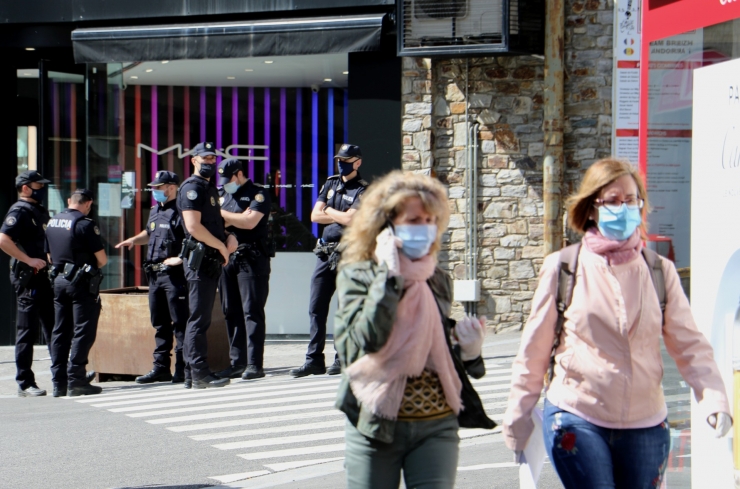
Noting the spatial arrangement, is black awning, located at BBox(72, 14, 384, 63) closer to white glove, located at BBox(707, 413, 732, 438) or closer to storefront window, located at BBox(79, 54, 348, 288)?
storefront window, located at BBox(79, 54, 348, 288)

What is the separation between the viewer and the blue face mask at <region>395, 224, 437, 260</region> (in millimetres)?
3521

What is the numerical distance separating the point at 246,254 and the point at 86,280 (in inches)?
57.4

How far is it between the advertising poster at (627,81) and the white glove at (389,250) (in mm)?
4314

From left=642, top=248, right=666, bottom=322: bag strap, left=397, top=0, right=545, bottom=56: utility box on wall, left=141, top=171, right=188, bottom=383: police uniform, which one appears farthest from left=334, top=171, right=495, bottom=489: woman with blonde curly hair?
left=397, top=0, right=545, bottom=56: utility box on wall

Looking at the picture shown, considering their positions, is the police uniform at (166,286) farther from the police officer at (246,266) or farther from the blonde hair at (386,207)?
the blonde hair at (386,207)

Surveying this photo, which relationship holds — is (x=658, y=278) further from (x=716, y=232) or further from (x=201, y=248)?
(x=201, y=248)

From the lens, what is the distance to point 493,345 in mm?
11648

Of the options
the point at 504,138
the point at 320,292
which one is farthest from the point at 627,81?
the point at 320,292

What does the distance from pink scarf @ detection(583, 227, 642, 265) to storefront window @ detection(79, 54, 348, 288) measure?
9.46 meters

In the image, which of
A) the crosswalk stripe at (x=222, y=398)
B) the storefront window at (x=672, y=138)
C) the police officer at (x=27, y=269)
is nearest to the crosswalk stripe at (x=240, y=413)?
the crosswalk stripe at (x=222, y=398)

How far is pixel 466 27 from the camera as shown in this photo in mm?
11609

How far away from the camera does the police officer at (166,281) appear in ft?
32.1

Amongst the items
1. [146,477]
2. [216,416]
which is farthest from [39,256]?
[146,477]

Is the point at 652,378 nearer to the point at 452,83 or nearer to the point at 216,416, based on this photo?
the point at 216,416
